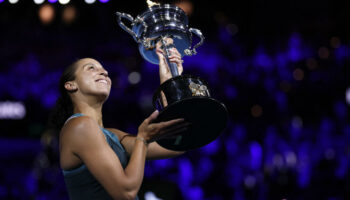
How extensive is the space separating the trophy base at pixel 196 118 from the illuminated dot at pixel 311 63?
21.5 ft

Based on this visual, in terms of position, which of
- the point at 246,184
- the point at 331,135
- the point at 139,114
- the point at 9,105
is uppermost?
the point at 9,105

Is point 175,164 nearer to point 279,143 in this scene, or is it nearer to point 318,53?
point 279,143

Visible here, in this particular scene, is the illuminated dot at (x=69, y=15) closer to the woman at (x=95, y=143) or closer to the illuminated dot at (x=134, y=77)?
the illuminated dot at (x=134, y=77)

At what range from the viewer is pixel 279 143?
23.8 ft

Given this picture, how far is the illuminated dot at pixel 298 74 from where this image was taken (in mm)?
7587

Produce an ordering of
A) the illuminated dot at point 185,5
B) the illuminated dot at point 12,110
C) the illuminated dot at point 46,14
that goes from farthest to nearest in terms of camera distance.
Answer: the illuminated dot at point 12,110 → the illuminated dot at point 46,14 → the illuminated dot at point 185,5

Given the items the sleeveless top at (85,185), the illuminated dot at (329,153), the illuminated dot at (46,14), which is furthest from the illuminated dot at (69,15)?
the illuminated dot at (329,153)

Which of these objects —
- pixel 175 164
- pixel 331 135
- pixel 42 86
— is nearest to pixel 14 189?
pixel 42 86

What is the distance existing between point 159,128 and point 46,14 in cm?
480

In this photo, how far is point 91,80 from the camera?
1747 millimetres

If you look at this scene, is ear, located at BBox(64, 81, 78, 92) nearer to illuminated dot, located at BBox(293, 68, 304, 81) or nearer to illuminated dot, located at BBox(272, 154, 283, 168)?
illuminated dot, located at BBox(272, 154, 283, 168)

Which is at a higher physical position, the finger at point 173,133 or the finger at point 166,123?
the finger at point 166,123

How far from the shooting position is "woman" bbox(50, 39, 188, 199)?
1383 millimetres

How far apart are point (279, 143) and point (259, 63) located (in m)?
1.70
